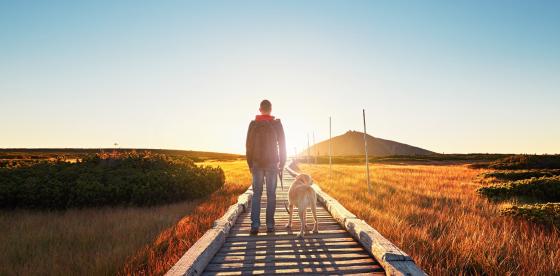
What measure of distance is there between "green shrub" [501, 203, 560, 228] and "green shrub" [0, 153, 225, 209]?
9.91 meters

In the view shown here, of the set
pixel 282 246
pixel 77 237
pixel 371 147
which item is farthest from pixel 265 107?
pixel 371 147

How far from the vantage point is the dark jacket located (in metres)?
6.72

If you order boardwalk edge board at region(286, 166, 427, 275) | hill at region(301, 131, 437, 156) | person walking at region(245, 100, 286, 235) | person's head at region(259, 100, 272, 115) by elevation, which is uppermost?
hill at region(301, 131, 437, 156)

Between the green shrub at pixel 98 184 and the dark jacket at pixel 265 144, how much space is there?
6.27 m

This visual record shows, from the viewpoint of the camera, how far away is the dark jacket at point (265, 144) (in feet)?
22.0

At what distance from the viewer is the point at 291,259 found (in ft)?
17.0

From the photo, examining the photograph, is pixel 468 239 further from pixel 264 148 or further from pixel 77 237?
pixel 77 237

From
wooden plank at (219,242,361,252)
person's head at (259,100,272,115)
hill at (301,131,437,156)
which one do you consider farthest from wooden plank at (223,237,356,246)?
hill at (301,131,437,156)

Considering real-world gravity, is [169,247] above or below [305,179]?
below

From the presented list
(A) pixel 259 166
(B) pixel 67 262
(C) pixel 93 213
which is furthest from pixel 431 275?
(C) pixel 93 213

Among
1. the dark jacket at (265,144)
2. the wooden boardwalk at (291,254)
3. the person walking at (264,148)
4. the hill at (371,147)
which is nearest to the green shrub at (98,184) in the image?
the wooden boardwalk at (291,254)

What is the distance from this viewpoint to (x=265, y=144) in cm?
672

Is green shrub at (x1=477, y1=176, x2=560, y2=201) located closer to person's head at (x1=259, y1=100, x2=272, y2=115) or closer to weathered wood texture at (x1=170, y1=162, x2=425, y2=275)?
weathered wood texture at (x1=170, y1=162, x2=425, y2=275)

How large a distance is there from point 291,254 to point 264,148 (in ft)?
6.97
